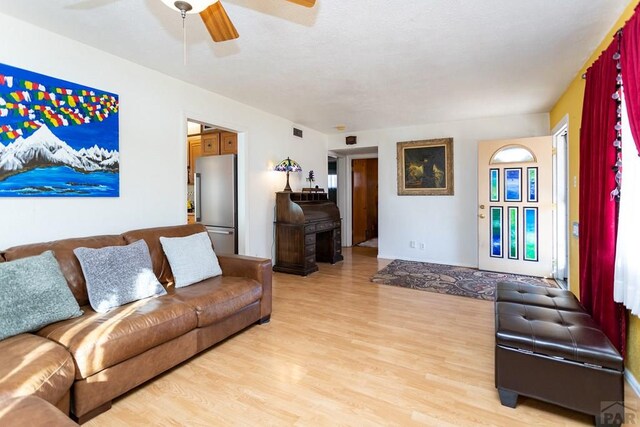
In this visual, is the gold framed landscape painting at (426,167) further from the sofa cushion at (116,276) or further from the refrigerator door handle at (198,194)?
the sofa cushion at (116,276)

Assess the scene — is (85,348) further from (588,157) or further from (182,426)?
(588,157)

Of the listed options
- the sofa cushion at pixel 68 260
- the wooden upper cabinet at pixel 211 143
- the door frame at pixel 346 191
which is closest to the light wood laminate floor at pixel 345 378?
the sofa cushion at pixel 68 260

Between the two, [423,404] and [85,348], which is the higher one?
[85,348]

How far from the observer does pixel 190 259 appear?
2.69 meters

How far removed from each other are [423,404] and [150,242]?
235cm

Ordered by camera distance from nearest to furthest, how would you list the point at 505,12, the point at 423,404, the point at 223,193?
1. the point at 423,404
2. the point at 505,12
3. the point at 223,193

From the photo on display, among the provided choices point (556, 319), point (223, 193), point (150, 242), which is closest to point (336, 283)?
point (223, 193)

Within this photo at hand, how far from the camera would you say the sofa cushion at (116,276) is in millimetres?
2061

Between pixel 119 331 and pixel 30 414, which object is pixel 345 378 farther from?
pixel 30 414

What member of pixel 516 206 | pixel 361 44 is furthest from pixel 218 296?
pixel 516 206

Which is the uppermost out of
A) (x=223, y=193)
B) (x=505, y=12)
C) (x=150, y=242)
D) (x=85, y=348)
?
(x=505, y=12)

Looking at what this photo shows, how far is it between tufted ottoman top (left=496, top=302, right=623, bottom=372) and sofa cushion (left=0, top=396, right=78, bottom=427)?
1976mm

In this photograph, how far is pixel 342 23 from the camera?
225cm

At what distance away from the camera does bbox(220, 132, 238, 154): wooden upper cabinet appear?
4543 mm
